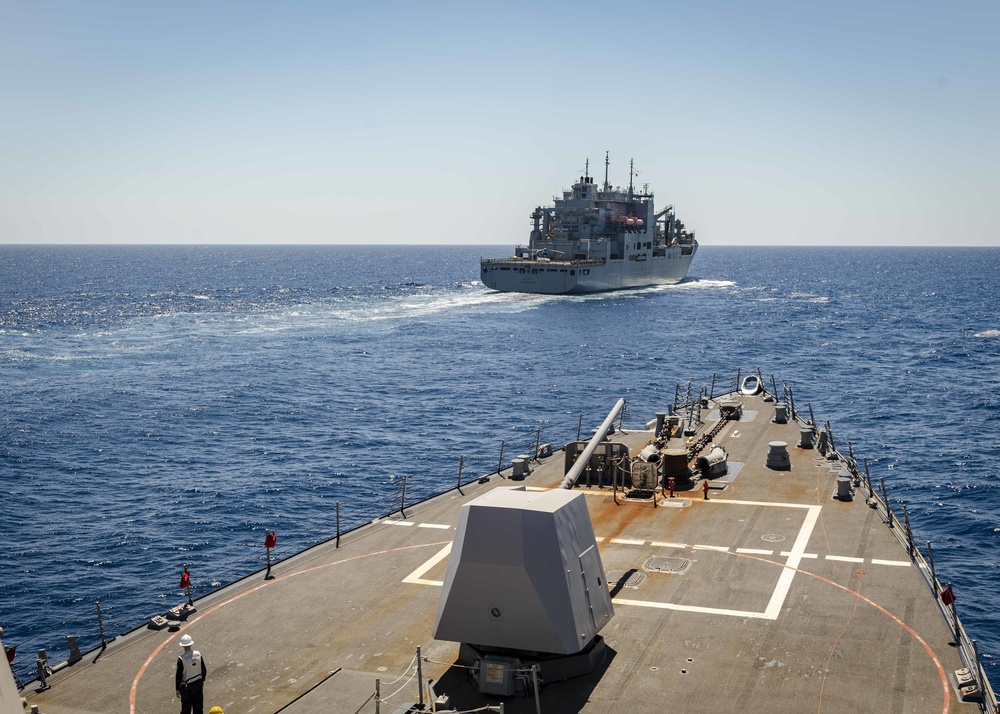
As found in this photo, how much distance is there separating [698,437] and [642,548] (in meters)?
12.1

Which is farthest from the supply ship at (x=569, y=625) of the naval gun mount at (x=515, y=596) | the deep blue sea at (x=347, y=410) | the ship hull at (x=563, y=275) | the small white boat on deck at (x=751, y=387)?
the ship hull at (x=563, y=275)

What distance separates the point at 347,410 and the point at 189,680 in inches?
1936

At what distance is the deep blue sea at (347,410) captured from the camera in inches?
1377

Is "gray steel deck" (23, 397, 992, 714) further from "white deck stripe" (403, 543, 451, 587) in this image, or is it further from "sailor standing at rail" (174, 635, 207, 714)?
"sailor standing at rail" (174, 635, 207, 714)

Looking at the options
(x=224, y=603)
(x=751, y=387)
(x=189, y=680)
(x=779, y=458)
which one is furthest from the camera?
(x=751, y=387)

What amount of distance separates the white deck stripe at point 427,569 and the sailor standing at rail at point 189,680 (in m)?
6.52

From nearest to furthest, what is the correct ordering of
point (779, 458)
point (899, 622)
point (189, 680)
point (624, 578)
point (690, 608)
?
point (189, 680) < point (899, 622) < point (690, 608) < point (624, 578) < point (779, 458)

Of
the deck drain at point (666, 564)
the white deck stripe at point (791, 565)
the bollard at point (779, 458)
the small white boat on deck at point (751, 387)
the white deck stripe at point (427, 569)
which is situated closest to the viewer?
the white deck stripe at point (791, 565)

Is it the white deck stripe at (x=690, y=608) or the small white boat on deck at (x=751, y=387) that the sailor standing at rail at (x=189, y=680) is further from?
the small white boat on deck at (x=751, y=387)

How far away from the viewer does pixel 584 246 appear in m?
141

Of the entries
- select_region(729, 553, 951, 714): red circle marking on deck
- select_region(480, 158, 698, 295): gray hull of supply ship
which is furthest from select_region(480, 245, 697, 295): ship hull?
select_region(729, 553, 951, 714): red circle marking on deck

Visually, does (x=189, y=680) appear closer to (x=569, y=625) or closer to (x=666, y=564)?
(x=569, y=625)

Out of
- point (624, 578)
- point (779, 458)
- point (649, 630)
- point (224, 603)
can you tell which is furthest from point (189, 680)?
point (779, 458)

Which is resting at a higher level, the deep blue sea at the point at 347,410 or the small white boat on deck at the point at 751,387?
the small white boat on deck at the point at 751,387
